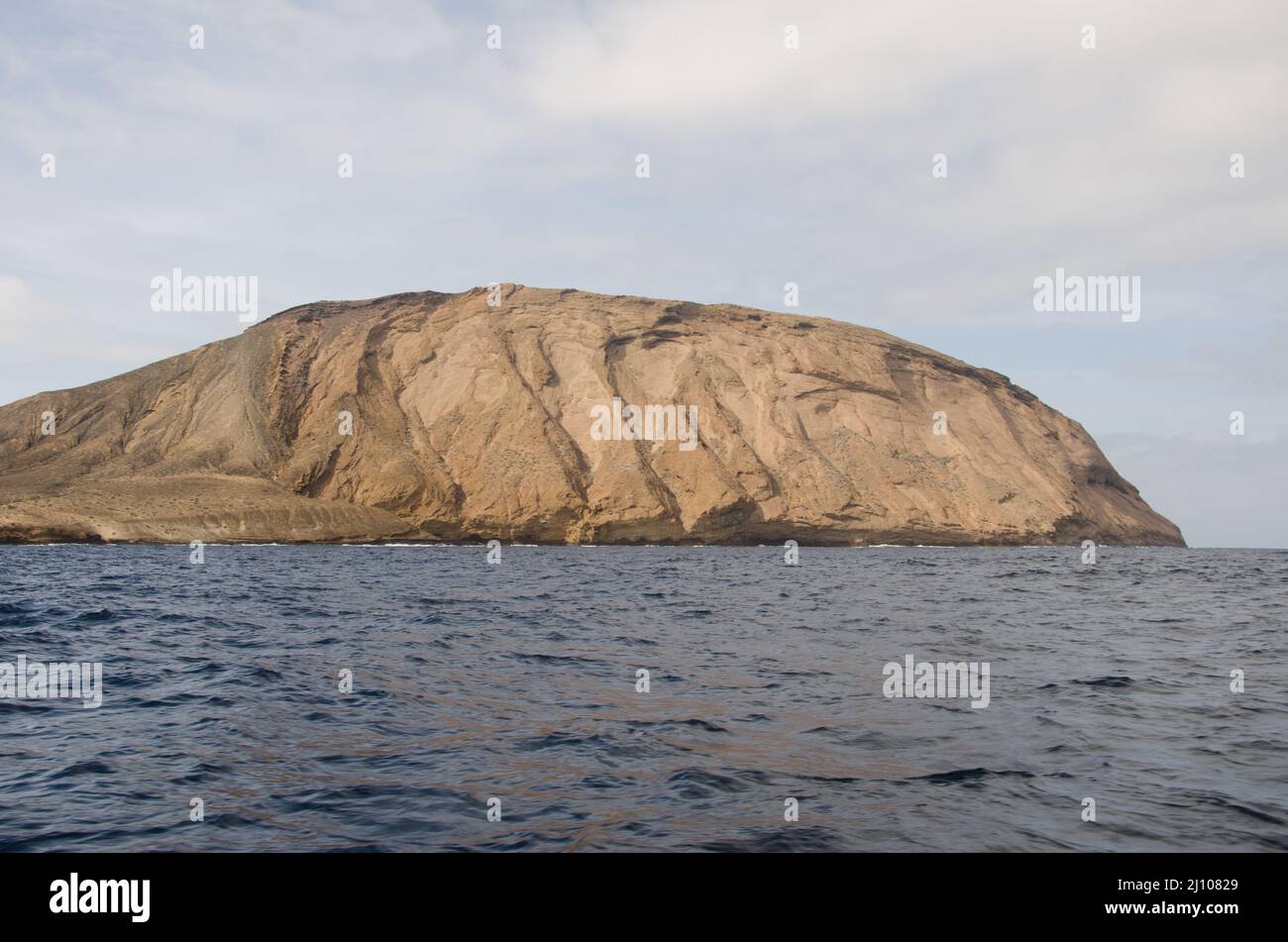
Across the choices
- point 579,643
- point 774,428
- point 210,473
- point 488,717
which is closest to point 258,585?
point 579,643

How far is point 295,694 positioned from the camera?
1239cm

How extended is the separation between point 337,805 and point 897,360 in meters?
120

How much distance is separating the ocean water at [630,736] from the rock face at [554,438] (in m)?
71.9

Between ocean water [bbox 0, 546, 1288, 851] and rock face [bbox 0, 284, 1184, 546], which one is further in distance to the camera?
rock face [bbox 0, 284, 1184, 546]

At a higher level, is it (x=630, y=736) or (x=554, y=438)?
(x=554, y=438)

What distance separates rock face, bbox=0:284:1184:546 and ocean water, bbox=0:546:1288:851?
71.9 m

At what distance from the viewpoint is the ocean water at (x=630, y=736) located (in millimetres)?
7125

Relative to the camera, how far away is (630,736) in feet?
33.6

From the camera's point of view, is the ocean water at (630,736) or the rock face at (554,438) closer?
the ocean water at (630,736)

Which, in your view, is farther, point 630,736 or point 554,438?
point 554,438

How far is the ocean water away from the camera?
712 cm

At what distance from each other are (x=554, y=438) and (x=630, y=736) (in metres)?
93.6

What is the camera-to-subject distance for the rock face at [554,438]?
9362cm

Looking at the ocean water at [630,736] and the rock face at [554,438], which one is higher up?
the rock face at [554,438]
